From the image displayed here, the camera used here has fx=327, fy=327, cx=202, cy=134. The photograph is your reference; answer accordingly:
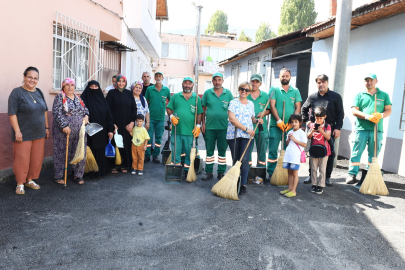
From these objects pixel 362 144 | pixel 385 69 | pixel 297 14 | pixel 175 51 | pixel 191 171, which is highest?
pixel 297 14

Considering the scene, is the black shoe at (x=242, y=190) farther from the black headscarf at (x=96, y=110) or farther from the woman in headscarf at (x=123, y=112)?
the black headscarf at (x=96, y=110)

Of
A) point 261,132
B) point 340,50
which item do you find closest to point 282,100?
point 261,132

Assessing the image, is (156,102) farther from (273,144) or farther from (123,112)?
(273,144)

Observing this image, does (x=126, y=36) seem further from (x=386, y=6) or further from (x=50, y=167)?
(x=386, y=6)

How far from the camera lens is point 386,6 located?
643 centimetres

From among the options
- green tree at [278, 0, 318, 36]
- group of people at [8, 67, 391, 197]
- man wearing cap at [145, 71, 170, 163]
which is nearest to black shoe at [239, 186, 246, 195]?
group of people at [8, 67, 391, 197]

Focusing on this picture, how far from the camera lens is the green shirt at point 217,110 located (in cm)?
588

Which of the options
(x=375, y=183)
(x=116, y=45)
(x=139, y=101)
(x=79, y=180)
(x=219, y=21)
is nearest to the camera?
(x=375, y=183)

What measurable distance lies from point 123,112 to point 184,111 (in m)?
1.20

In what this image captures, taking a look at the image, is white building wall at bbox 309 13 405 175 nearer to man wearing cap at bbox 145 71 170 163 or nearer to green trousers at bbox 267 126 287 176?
green trousers at bbox 267 126 287 176

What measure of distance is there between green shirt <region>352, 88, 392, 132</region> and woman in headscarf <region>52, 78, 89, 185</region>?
489 cm

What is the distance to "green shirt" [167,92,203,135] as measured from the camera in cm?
597

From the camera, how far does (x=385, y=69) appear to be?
7363mm

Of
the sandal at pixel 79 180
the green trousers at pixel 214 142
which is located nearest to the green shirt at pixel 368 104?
the green trousers at pixel 214 142
